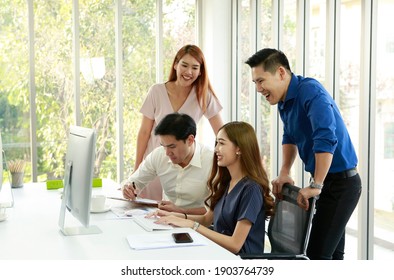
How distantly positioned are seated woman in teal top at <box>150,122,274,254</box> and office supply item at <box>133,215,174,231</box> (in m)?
0.03

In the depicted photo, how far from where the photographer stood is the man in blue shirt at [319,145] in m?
2.44

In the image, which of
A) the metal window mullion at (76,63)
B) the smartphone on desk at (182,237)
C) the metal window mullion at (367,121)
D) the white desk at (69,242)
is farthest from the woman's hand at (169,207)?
the metal window mullion at (76,63)

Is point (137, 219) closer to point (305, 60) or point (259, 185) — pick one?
point (259, 185)

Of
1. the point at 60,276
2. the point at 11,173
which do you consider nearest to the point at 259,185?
the point at 60,276

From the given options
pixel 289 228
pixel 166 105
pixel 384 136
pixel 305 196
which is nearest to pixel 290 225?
pixel 289 228

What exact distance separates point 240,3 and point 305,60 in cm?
127

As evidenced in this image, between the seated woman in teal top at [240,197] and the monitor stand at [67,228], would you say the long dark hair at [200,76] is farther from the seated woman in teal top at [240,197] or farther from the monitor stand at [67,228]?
the monitor stand at [67,228]

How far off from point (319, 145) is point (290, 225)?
373 mm

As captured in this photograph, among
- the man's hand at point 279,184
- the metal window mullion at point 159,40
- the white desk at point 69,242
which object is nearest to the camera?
the white desk at point 69,242

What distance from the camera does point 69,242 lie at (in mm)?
2057

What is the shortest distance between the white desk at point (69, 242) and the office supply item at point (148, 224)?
27mm

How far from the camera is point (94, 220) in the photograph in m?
2.43

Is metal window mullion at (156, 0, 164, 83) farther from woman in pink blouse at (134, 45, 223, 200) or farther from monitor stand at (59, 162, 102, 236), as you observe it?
monitor stand at (59, 162, 102, 236)

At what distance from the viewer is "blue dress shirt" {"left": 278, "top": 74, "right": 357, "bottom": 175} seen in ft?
7.96
